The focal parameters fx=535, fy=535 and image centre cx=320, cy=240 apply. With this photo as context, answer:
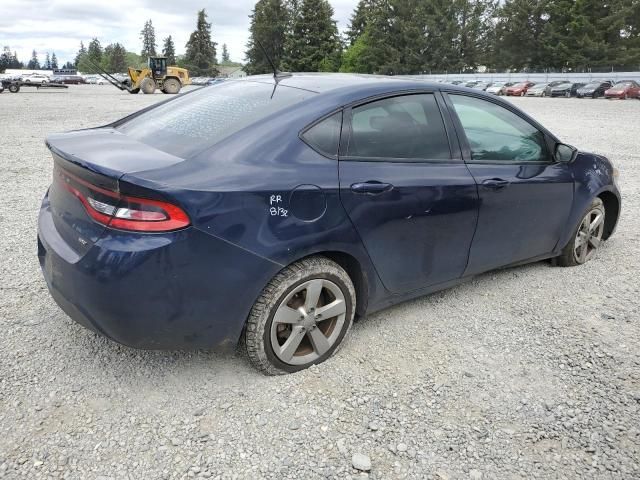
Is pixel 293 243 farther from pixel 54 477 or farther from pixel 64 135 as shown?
pixel 64 135

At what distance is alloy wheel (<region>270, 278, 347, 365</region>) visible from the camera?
8.92ft

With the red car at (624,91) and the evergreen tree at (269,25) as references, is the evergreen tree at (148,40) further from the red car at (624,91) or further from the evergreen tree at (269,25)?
the red car at (624,91)

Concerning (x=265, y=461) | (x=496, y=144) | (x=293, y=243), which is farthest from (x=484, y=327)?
(x=265, y=461)

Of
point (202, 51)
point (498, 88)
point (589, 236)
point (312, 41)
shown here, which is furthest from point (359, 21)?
point (589, 236)

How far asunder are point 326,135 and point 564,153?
2.19 meters

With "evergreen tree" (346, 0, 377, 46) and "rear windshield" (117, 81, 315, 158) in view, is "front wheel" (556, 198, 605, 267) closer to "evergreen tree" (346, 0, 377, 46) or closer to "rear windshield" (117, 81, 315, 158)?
"rear windshield" (117, 81, 315, 158)

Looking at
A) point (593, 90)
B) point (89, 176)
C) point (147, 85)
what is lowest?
point (147, 85)

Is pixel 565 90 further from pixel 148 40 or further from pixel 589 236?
pixel 148 40

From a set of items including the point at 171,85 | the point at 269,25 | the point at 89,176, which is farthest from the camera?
the point at 269,25

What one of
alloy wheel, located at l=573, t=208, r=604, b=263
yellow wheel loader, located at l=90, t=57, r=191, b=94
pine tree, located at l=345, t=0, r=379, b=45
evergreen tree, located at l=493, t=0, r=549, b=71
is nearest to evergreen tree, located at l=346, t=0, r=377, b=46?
pine tree, located at l=345, t=0, r=379, b=45

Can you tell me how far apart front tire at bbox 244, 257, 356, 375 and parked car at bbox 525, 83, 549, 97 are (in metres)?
44.0

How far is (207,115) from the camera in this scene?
3021 millimetres

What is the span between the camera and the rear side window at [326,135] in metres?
2.75

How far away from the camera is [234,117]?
287 cm
